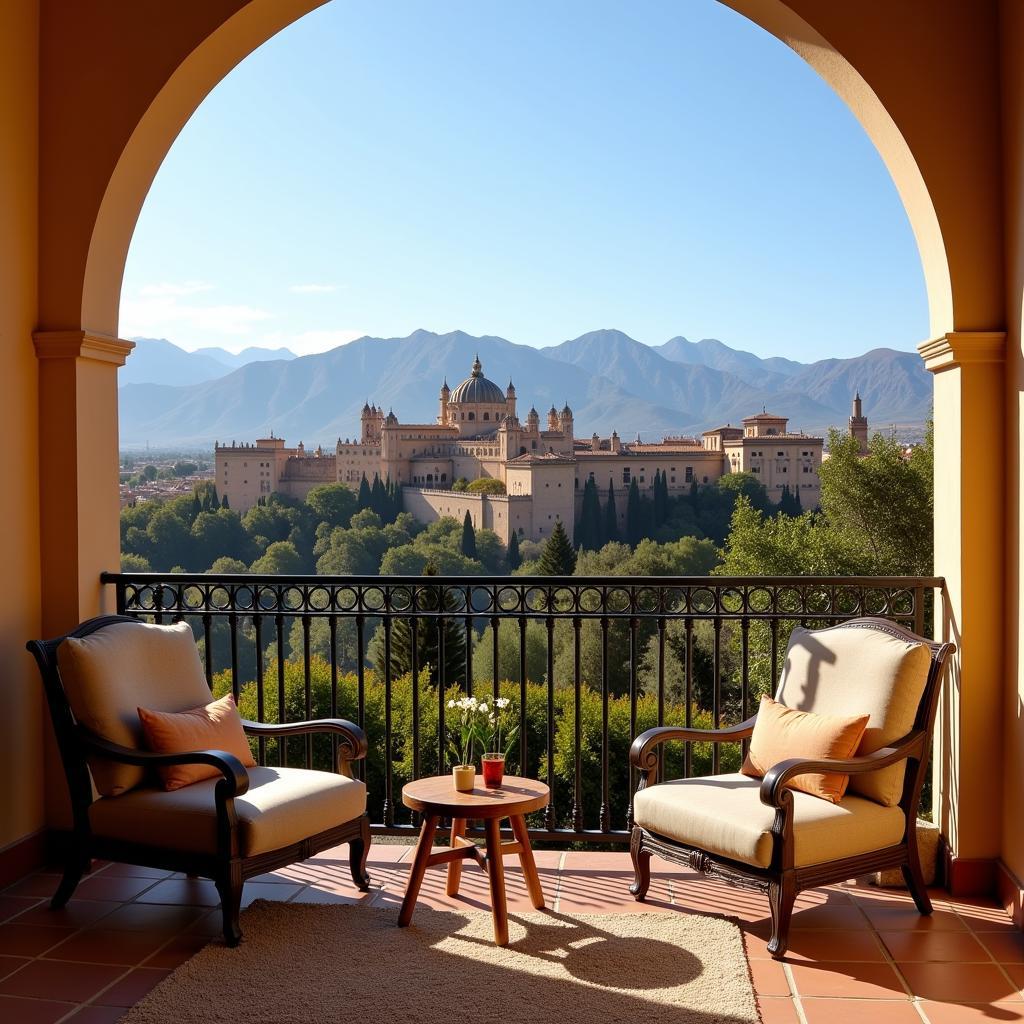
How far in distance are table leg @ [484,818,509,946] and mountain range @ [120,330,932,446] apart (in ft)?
402

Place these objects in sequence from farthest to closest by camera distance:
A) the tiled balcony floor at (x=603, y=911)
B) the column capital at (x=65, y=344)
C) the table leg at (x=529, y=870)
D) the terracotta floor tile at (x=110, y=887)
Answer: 1. the column capital at (x=65, y=344)
2. the terracotta floor tile at (x=110, y=887)
3. the table leg at (x=529, y=870)
4. the tiled balcony floor at (x=603, y=911)

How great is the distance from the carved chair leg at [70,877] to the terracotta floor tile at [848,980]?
2151 mm

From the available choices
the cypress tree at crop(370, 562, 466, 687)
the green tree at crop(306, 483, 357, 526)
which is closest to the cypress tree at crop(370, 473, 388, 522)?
the green tree at crop(306, 483, 357, 526)

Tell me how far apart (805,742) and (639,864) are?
654 millimetres

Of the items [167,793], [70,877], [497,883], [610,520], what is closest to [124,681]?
[167,793]

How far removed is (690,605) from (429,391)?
174 metres

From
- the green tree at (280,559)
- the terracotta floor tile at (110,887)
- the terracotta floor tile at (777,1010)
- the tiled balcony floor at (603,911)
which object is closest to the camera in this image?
the terracotta floor tile at (777,1010)

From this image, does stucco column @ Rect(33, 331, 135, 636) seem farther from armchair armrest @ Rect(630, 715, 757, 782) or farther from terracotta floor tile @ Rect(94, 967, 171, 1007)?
armchair armrest @ Rect(630, 715, 757, 782)

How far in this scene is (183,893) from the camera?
11.5ft

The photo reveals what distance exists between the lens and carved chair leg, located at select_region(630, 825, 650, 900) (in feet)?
11.0

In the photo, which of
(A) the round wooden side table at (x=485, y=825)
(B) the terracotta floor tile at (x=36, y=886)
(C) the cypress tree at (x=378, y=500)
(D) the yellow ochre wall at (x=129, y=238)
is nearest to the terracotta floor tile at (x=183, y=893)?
(B) the terracotta floor tile at (x=36, y=886)

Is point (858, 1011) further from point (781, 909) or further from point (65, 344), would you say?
point (65, 344)

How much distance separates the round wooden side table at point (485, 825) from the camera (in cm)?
303

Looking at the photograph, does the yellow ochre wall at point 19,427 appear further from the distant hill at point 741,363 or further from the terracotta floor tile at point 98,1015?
the distant hill at point 741,363
